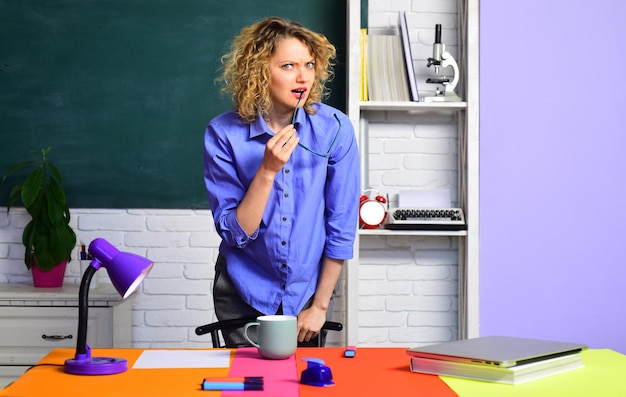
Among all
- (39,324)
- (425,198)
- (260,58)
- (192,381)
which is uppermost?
(260,58)

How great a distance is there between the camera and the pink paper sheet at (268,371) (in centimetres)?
141

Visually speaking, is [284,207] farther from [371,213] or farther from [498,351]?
[371,213]

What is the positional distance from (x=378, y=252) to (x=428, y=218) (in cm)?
35

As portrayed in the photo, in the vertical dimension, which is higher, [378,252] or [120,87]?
[120,87]

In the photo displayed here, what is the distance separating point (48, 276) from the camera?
3355mm

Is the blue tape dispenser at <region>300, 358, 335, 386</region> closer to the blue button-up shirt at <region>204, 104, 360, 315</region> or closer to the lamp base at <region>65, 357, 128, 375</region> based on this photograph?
the lamp base at <region>65, 357, 128, 375</region>

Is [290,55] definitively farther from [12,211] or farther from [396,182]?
[12,211]

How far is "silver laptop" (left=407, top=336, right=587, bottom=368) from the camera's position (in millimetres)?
1479

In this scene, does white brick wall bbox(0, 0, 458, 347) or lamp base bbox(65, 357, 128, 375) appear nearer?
lamp base bbox(65, 357, 128, 375)

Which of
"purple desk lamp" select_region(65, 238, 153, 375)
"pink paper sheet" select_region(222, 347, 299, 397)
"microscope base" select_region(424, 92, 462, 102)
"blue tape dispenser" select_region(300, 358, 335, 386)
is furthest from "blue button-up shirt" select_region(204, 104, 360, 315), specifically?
"microscope base" select_region(424, 92, 462, 102)

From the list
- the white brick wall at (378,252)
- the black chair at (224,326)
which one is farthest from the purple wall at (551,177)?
the black chair at (224,326)

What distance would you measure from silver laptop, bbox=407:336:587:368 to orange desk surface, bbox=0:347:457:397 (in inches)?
2.1

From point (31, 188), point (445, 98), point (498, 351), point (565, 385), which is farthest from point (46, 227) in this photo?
point (565, 385)

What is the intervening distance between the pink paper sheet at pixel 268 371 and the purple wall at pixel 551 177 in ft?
6.29
